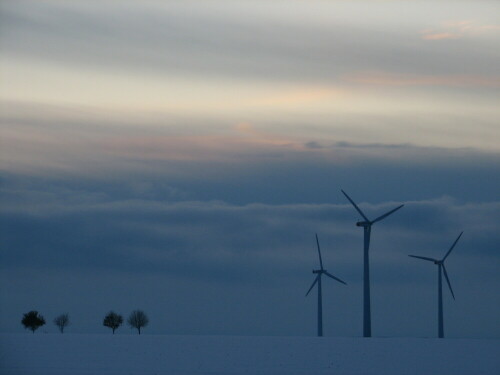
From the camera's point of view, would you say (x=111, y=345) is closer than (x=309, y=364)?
No

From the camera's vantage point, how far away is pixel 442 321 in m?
167

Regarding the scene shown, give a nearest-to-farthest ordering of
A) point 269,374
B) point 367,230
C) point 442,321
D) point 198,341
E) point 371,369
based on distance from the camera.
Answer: point 269,374 → point 371,369 → point 198,341 → point 367,230 → point 442,321

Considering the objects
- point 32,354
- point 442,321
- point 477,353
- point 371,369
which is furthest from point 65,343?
point 442,321

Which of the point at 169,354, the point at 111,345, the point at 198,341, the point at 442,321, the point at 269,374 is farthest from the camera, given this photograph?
the point at 442,321

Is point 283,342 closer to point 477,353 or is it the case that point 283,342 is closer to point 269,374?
point 477,353

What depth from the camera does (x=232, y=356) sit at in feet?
→ 293

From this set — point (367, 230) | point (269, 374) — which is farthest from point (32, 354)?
point (367, 230)

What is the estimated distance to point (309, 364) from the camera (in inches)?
3339

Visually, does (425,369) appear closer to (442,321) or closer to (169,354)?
(169,354)

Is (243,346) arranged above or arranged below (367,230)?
below

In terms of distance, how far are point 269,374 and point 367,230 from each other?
77.4 m

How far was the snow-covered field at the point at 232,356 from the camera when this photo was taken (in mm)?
78312

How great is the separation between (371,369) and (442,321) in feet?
287

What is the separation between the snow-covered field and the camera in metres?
78.3
